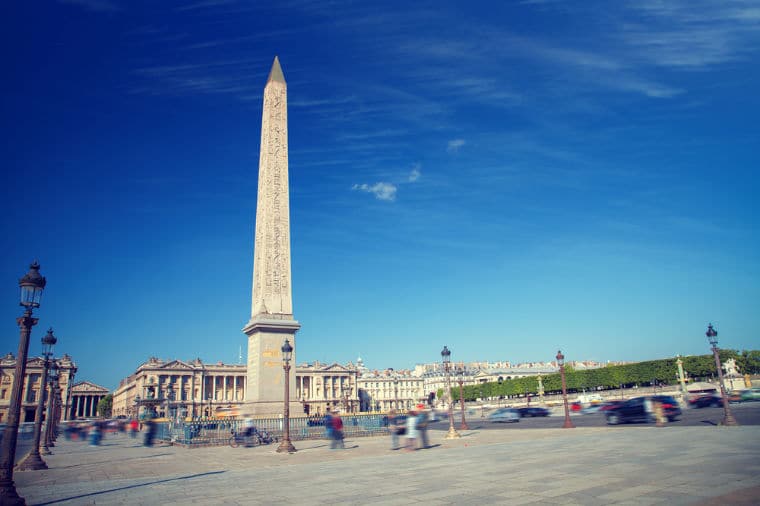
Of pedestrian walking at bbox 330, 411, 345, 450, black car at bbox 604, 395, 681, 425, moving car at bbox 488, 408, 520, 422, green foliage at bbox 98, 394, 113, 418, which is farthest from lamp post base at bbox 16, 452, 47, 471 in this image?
green foliage at bbox 98, 394, 113, 418

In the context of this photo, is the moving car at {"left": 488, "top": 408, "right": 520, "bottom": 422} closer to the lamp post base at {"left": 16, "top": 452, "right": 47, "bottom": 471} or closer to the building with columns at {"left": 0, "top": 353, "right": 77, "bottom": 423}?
the lamp post base at {"left": 16, "top": 452, "right": 47, "bottom": 471}

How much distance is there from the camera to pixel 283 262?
86.3ft

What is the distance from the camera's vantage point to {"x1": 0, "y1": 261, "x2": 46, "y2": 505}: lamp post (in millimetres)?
9000

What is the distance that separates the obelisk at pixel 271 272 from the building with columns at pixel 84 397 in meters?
131

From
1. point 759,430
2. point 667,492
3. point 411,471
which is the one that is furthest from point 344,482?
point 759,430

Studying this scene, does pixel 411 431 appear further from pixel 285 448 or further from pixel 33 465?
pixel 33 465

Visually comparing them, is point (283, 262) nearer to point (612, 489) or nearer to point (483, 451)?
point (483, 451)

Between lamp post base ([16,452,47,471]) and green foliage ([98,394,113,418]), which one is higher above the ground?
green foliage ([98,394,113,418])

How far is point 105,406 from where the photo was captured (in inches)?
6540

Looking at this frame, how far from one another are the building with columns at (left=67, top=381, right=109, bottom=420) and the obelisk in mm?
131171

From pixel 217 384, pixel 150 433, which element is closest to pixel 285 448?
pixel 150 433

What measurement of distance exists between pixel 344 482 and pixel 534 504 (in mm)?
4469

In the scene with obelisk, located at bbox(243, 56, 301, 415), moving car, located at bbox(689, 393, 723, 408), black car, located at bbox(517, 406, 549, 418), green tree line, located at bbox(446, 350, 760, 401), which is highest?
obelisk, located at bbox(243, 56, 301, 415)

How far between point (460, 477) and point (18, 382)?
28.8ft
